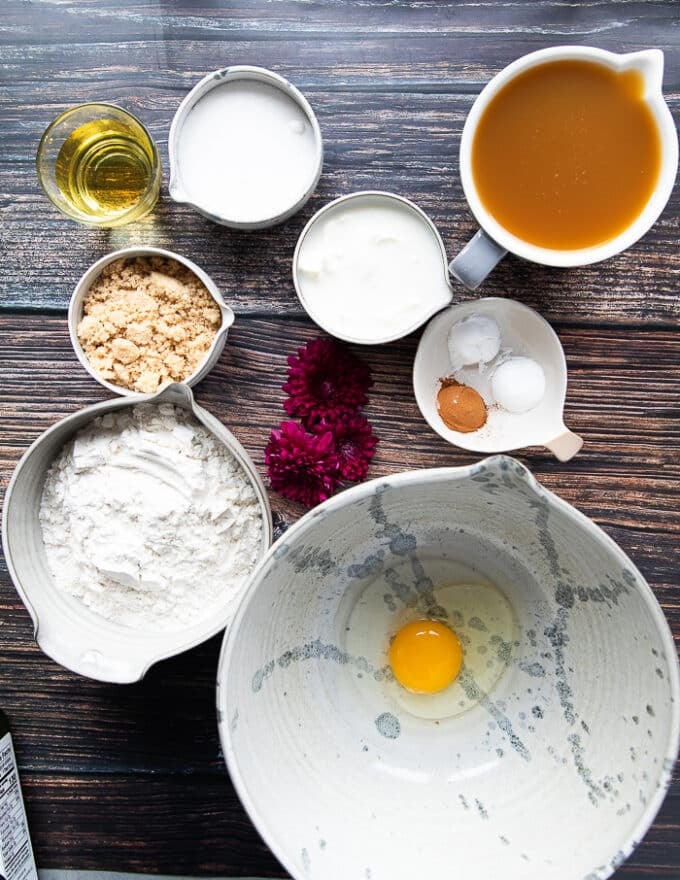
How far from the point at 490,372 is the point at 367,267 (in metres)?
0.20

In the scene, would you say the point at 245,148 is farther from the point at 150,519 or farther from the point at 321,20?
the point at 150,519

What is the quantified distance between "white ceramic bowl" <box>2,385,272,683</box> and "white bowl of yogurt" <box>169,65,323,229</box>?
0.84 feet

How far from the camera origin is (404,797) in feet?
2.95

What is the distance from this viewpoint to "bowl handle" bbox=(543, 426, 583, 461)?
931 millimetres

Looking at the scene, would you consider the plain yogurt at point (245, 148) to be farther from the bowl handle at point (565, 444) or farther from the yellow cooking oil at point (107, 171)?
the bowl handle at point (565, 444)

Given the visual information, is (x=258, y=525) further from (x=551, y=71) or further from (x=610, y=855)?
(x=551, y=71)

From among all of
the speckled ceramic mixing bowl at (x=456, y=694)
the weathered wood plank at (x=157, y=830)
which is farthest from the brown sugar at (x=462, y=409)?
the weathered wood plank at (x=157, y=830)

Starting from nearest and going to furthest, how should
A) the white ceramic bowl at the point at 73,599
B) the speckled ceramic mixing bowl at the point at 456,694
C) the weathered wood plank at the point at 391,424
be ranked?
the speckled ceramic mixing bowl at the point at 456,694, the white ceramic bowl at the point at 73,599, the weathered wood plank at the point at 391,424

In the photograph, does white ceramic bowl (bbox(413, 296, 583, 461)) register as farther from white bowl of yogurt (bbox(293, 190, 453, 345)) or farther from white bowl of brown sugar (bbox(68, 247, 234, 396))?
white bowl of brown sugar (bbox(68, 247, 234, 396))

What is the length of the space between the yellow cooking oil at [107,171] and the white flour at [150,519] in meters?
0.26

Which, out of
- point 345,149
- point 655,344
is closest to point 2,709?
point 345,149

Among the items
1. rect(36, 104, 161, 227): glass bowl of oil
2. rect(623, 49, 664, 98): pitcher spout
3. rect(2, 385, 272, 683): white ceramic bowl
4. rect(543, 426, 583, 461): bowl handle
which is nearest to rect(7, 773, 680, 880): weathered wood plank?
rect(2, 385, 272, 683): white ceramic bowl

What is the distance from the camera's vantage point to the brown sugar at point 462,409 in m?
0.95

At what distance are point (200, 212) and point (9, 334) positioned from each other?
0.30 meters
